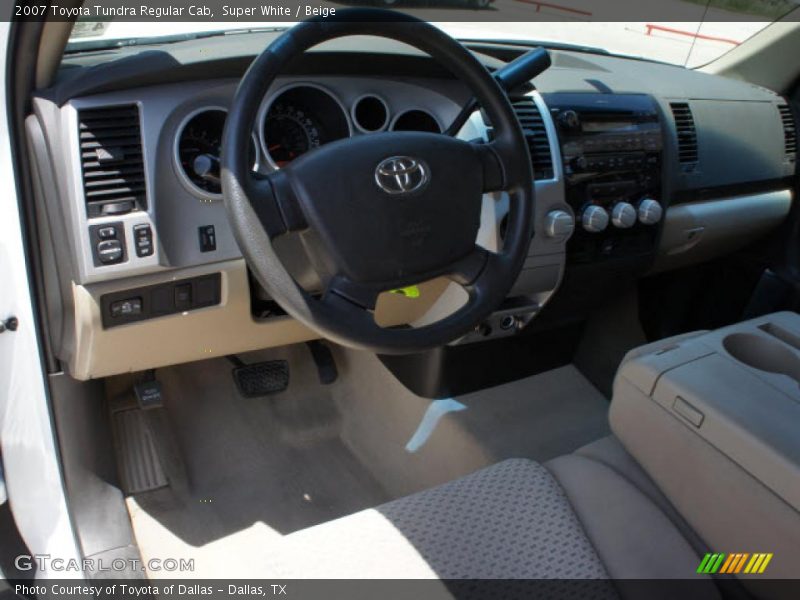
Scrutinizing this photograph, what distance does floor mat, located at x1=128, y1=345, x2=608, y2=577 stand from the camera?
185cm

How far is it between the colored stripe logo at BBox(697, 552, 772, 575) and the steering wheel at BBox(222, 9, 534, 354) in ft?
1.88

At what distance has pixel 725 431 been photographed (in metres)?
1.13

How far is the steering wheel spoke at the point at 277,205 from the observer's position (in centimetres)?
107

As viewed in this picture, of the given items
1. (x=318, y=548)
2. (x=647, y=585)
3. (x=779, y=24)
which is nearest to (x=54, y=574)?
(x=318, y=548)

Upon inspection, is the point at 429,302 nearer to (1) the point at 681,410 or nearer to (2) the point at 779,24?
(1) the point at 681,410

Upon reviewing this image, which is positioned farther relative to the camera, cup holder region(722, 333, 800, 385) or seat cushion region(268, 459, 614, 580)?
cup holder region(722, 333, 800, 385)

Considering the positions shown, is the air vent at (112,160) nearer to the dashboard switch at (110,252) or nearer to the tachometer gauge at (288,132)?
the dashboard switch at (110,252)

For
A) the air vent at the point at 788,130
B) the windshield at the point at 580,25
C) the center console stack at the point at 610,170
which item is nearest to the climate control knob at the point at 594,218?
the center console stack at the point at 610,170

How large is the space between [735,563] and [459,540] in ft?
1.52

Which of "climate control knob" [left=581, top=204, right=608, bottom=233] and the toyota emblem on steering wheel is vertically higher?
the toyota emblem on steering wheel

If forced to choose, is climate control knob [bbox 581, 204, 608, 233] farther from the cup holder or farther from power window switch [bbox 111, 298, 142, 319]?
power window switch [bbox 111, 298, 142, 319]

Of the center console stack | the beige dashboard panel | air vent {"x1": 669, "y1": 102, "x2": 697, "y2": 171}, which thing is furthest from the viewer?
air vent {"x1": 669, "y1": 102, "x2": 697, "y2": 171}

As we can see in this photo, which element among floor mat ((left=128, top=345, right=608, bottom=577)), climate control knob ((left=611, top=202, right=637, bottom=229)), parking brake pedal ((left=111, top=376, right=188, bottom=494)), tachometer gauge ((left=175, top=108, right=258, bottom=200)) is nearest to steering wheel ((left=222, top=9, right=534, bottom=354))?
tachometer gauge ((left=175, top=108, right=258, bottom=200))

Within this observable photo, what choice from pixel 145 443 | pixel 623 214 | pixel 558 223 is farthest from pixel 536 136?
pixel 145 443
